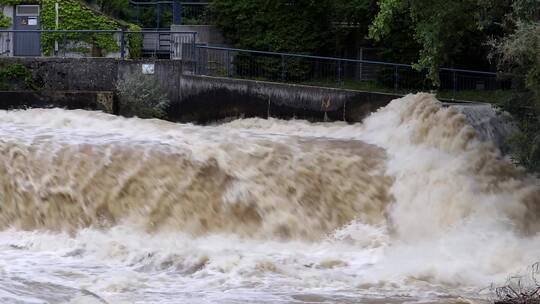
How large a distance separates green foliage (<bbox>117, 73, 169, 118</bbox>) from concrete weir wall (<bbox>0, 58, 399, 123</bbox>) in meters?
0.30

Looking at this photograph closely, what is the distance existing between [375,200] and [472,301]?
18.0 ft

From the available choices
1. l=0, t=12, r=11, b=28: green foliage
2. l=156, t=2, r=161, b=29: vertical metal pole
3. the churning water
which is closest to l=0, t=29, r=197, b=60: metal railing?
l=0, t=12, r=11, b=28: green foliage

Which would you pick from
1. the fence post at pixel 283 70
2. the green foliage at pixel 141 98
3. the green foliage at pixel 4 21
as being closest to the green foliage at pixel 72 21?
the green foliage at pixel 4 21

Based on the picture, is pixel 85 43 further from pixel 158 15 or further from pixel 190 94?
pixel 158 15

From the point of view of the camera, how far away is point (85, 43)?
90.2ft

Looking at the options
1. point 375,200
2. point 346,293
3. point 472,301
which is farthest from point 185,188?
point 472,301

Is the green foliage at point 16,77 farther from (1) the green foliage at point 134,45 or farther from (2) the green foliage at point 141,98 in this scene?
(1) the green foliage at point 134,45

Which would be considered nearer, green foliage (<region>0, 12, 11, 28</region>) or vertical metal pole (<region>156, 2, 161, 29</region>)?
green foliage (<region>0, 12, 11, 28</region>)

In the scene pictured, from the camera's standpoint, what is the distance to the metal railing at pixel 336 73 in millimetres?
24812

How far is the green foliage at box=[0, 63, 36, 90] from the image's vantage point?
24.5 metres

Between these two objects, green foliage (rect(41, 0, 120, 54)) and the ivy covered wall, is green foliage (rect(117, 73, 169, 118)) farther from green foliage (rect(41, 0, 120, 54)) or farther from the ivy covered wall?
green foliage (rect(41, 0, 120, 54))

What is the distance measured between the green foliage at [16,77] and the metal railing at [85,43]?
1695 mm

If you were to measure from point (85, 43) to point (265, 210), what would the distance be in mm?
11844

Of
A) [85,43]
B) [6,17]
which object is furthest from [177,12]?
[6,17]
